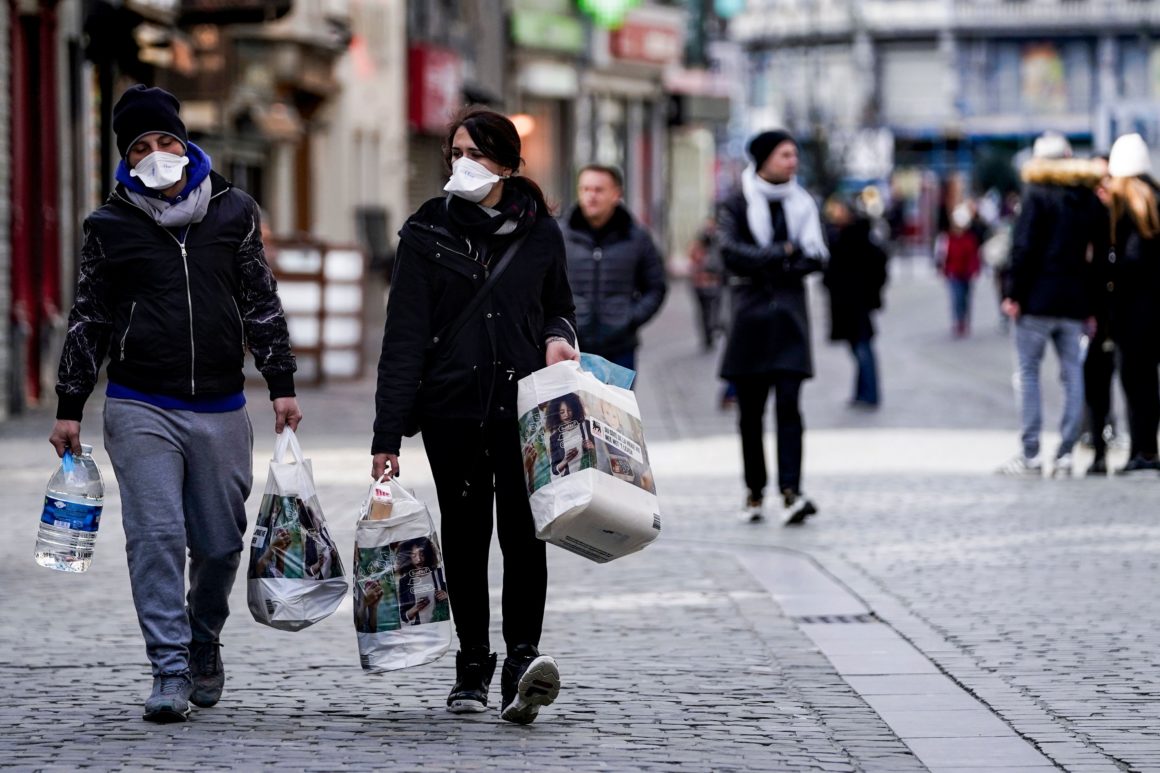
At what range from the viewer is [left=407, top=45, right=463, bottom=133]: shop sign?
1635 inches

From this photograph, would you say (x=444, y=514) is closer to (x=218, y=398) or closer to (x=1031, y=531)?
(x=218, y=398)

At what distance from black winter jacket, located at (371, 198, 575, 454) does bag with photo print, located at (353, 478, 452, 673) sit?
19 centimetres

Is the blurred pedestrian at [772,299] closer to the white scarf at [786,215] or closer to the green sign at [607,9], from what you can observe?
the white scarf at [786,215]

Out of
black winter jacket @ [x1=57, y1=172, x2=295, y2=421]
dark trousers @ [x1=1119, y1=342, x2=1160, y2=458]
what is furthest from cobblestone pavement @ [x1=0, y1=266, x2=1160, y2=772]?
black winter jacket @ [x1=57, y1=172, x2=295, y2=421]

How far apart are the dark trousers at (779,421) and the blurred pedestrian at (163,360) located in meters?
5.26

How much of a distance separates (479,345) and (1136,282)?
8558 mm

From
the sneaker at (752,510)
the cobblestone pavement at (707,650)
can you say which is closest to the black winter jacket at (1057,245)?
the cobblestone pavement at (707,650)

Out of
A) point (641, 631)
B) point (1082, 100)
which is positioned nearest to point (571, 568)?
point (641, 631)

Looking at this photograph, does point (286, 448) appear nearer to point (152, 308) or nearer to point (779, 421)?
point (152, 308)

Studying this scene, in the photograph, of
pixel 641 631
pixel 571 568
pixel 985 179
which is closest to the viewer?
pixel 641 631

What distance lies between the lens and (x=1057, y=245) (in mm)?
14523

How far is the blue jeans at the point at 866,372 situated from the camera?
21.0 m

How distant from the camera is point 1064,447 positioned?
14.7 meters

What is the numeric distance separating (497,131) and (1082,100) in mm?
91286
